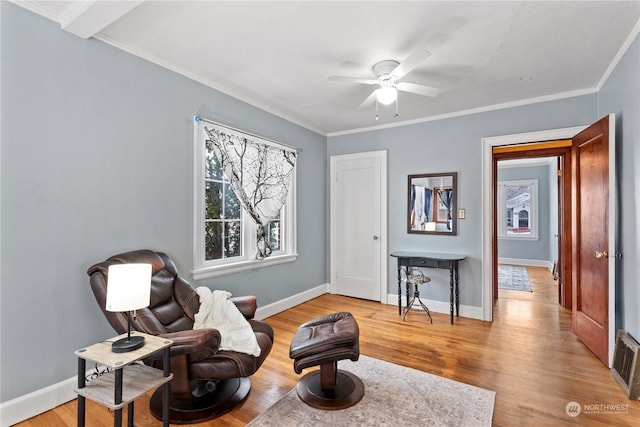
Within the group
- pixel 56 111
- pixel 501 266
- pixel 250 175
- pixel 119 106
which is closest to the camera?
pixel 56 111

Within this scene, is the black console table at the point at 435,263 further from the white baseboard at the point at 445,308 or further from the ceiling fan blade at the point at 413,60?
the ceiling fan blade at the point at 413,60

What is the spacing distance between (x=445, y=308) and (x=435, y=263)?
72 cm

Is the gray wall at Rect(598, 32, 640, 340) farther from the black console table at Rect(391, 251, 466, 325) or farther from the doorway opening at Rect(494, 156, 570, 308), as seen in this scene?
the doorway opening at Rect(494, 156, 570, 308)

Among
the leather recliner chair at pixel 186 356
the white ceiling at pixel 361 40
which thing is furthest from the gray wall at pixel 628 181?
the leather recliner chair at pixel 186 356

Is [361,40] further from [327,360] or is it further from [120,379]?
[120,379]

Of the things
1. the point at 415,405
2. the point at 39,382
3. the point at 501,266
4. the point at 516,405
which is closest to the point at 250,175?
the point at 39,382

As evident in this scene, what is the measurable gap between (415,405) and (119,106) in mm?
3107

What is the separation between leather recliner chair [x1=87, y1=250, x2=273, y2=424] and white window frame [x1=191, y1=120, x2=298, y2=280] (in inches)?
24.9

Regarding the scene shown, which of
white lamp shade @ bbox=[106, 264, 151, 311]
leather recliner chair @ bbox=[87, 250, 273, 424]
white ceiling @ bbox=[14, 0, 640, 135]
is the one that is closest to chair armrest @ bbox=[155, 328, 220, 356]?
leather recliner chair @ bbox=[87, 250, 273, 424]

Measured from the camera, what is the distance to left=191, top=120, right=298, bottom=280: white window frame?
9.74 feet

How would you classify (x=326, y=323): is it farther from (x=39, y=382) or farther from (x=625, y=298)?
(x=625, y=298)

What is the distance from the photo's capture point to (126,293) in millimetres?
1673

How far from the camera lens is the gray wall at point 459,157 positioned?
11.3ft

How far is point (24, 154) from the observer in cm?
192
